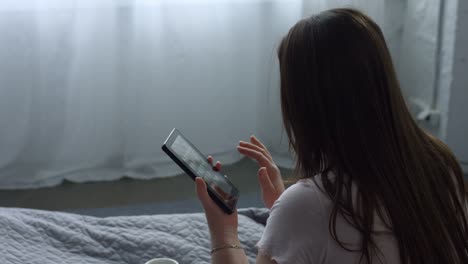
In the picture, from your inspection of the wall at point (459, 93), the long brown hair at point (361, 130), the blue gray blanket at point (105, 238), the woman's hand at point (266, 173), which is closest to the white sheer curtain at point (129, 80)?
the wall at point (459, 93)

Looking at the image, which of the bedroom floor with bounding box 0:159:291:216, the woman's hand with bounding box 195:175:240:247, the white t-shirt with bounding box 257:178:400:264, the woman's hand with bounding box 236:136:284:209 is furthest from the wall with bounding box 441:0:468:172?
the white t-shirt with bounding box 257:178:400:264

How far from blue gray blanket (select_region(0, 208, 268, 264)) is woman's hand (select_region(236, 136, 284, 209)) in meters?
0.17

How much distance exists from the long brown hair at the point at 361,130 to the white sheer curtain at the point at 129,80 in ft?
5.65

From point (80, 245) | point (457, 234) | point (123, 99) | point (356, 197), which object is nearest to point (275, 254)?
point (356, 197)

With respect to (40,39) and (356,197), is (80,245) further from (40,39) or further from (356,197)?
(40,39)

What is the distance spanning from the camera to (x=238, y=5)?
2570 millimetres

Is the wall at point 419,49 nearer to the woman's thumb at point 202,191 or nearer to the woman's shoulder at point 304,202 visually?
the woman's thumb at point 202,191

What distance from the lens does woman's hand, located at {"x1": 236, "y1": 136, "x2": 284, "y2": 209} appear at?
1147 mm

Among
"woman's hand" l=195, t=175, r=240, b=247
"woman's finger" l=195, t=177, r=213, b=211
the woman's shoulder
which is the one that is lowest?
"woman's hand" l=195, t=175, r=240, b=247

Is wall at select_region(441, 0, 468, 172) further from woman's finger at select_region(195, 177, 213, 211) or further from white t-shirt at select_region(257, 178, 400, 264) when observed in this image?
white t-shirt at select_region(257, 178, 400, 264)

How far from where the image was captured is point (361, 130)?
0.84 metres

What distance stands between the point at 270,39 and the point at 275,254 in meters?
1.86

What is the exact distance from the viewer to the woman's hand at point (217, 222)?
3.44ft

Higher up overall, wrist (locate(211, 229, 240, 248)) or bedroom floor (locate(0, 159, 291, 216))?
wrist (locate(211, 229, 240, 248))
